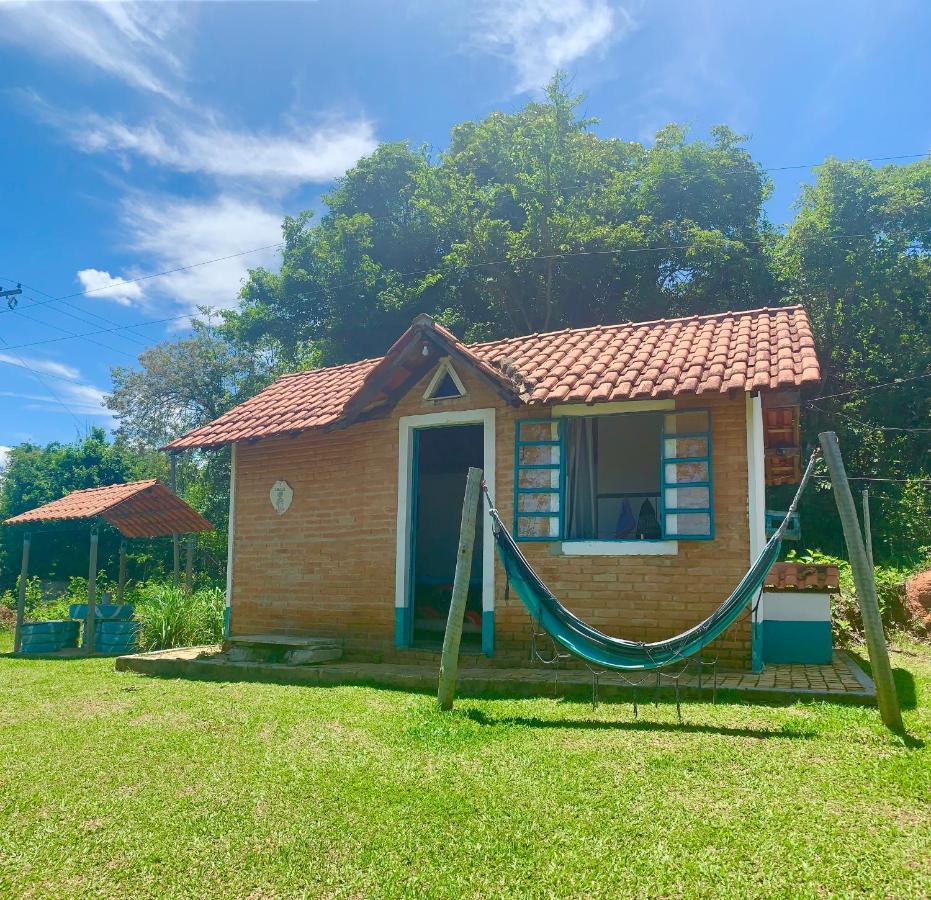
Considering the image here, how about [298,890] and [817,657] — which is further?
[817,657]

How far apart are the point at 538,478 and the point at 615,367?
1.36m

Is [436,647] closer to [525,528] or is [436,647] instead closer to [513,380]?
[525,528]

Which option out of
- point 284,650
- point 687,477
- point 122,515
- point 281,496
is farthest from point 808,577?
point 122,515

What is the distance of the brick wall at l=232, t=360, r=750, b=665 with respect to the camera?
7.26 meters

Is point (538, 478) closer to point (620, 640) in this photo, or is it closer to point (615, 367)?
point (615, 367)

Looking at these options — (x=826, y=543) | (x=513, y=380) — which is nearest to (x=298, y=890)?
(x=513, y=380)

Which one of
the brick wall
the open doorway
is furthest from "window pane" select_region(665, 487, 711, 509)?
the open doorway

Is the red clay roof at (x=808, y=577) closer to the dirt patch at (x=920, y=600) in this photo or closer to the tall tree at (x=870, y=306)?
the dirt patch at (x=920, y=600)

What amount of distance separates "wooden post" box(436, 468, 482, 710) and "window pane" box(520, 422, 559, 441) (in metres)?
1.94

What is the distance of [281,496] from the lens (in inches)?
381

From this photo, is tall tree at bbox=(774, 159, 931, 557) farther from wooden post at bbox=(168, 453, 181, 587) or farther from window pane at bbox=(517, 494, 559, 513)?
wooden post at bbox=(168, 453, 181, 587)

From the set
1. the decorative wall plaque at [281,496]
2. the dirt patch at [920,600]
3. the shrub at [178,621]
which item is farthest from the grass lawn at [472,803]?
the shrub at [178,621]

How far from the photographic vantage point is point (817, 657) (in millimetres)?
7957

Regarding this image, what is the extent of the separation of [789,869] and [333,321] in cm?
2300
